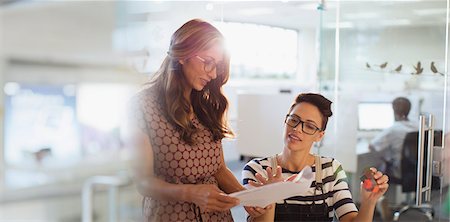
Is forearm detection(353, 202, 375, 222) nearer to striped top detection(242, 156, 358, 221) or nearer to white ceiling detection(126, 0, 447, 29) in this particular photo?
striped top detection(242, 156, 358, 221)

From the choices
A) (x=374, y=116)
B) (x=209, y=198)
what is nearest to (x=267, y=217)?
(x=209, y=198)

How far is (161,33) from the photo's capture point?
1.61m

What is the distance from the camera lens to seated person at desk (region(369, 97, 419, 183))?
279 cm

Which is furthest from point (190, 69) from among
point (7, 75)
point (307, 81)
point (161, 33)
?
point (307, 81)

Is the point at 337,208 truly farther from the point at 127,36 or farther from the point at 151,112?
the point at 127,36

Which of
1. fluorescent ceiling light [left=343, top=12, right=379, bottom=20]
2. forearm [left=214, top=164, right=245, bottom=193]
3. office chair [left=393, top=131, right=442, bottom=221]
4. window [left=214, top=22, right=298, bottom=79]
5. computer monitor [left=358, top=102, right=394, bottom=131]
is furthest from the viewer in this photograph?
fluorescent ceiling light [left=343, top=12, right=379, bottom=20]

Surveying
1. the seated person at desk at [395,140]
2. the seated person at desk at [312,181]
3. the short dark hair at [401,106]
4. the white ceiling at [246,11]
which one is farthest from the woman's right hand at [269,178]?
the short dark hair at [401,106]

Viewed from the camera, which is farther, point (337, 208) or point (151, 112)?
point (337, 208)

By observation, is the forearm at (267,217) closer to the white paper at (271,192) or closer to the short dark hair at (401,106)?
the white paper at (271,192)

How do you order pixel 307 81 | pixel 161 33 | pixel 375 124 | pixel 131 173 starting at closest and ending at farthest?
1. pixel 131 173
2. pixel 161 33
3. pixel 307 81
4. pixel 375 124

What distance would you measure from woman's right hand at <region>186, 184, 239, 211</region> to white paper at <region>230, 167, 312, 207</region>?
1.0 inches

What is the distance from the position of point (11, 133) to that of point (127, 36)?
0.46 meters

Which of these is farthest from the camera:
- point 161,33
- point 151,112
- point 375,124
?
point 375,124

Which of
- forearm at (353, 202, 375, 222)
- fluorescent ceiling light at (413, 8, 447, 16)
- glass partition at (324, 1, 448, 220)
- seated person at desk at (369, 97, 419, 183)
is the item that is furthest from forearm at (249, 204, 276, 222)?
fluorescent ceiling light at (413, 8, 447, 16)
